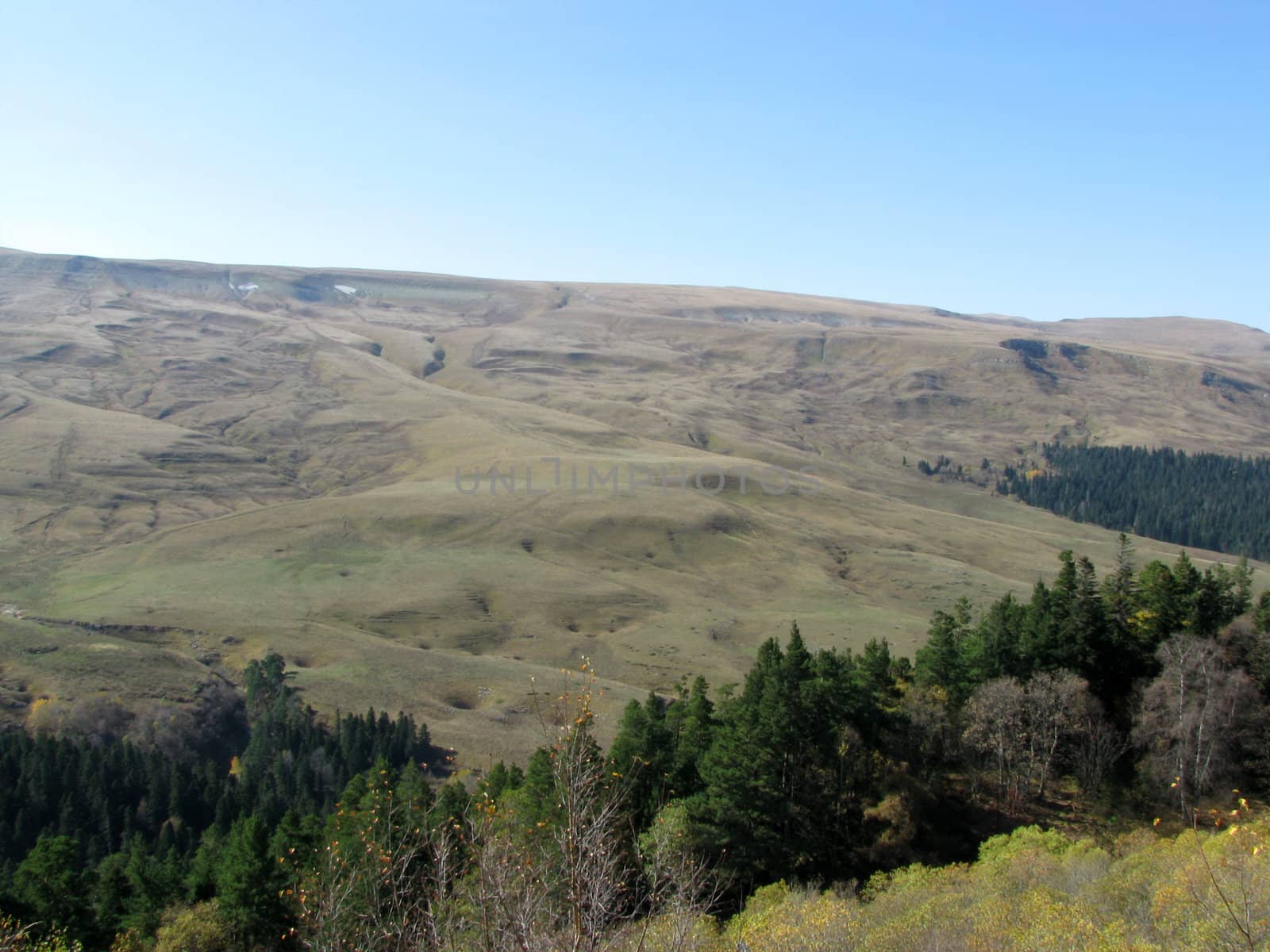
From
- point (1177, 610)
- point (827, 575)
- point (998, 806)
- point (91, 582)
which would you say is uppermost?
point (1177, 610)

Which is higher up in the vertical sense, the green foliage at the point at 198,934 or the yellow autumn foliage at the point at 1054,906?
the yellow autumn foliage at the point at 1054,906

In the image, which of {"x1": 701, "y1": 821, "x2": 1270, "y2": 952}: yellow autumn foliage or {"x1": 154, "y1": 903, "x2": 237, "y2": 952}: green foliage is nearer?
{"x1": 701, "y1": 821, "x2": 1270, "y2": 952}: yellow autumn foliage

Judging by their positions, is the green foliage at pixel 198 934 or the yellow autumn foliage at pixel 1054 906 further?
the green foliage at pixel 198 934

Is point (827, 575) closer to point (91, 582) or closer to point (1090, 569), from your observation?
point (1090, 569)

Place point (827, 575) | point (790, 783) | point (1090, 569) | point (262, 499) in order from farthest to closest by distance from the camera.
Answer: point (262, 499) < point (827, 575) < point (1090, 569) < point (790, 783)

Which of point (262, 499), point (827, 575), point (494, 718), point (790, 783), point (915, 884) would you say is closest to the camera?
point (915, 884)

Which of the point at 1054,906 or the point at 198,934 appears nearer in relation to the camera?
the point at 1054,906

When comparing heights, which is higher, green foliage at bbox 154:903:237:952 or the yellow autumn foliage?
the yellow autumn foliage

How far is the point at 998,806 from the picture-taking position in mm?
45094

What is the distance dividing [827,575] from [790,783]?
110 metres

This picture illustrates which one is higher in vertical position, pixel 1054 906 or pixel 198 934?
pixel 1054 906

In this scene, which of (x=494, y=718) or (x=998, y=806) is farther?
(x=494, y=718)

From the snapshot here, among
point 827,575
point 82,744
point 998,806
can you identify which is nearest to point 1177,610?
point 998,806

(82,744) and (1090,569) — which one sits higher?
(1090,569)
